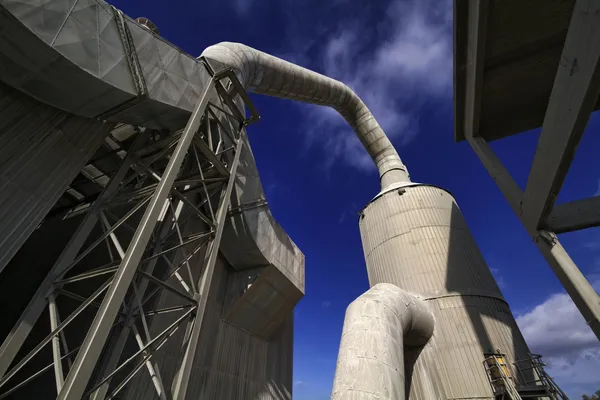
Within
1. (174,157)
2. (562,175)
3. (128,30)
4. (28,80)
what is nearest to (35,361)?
(174,157)

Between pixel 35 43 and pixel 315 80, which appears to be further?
pixel 315 80

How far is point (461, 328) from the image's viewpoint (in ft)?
33.4

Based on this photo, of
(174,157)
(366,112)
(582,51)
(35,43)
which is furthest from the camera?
(366,112)

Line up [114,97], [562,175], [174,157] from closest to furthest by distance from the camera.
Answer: [562,175] < [114,97] < [174,157]

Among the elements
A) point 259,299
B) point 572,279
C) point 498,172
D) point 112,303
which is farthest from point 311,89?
point 112,303

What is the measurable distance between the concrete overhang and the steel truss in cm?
620

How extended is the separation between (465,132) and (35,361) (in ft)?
40.0

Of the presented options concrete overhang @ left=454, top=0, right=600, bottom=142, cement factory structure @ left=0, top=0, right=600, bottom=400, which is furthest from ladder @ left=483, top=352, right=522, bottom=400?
concrete overhang @ left=454, top=0, right=600, bottom=142

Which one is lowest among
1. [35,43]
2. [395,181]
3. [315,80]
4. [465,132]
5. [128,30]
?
[35,43]

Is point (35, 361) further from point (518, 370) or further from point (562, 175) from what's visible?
point (518, 370)

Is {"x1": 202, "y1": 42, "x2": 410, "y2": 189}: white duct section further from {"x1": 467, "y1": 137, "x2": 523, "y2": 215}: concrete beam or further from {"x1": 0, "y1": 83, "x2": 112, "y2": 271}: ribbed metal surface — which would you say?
{"x1": 467, "y1": 137, "x2": 523, "y2": 215}: concrete beam

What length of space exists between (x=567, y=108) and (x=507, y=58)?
3495 mm

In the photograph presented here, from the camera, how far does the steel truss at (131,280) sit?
4.52m

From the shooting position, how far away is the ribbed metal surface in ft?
15.2
